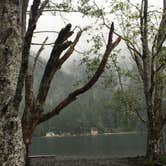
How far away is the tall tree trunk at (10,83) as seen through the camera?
16.1 feet

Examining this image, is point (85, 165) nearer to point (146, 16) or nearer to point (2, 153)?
point (146, 16)

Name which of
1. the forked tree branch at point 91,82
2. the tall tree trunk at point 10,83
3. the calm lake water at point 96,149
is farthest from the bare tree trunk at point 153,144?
the calm lake water at point 96,149

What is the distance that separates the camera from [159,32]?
28375mm

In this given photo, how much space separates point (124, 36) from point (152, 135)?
809 centimetres

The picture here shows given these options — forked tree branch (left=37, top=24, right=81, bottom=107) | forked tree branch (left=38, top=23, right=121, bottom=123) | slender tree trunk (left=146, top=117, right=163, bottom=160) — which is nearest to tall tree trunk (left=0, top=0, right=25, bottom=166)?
forked tree branch (left=37, top=24, right=81, bottom=107)

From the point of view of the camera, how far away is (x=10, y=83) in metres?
5.11

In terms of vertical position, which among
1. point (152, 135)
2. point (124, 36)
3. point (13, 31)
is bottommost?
point (152, 135)

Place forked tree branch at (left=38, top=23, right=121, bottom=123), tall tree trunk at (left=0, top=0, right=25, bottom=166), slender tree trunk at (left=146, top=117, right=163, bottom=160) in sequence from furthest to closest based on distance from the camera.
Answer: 1. slender tree trunk at (left=146, top=117, right=163, bottom=160)
2. forked tree branch at (left=38, top=23, right=121, bottom=123)
3. tall tree trunk at (left=0, top=0, right=25, bottom=166)

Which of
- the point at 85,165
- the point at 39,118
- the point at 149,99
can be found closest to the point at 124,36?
the point at 149,99

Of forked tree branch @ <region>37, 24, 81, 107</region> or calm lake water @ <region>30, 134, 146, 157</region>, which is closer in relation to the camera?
forked tree branch @ <region>37, 24, 81, 107</region>

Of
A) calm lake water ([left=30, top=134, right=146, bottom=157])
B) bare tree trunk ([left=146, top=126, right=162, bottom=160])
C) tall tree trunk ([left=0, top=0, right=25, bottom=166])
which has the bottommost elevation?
calm lake water ([left=30, top=134, right=146, bottom=157])

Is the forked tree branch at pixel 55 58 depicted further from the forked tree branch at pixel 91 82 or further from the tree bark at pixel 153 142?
the tree bark at pixel 153 142

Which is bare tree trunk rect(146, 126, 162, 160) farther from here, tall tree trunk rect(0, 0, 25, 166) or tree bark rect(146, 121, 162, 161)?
tall tree trunk rect(0, 0, 25, 166)

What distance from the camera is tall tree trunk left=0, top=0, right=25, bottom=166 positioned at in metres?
4.91
